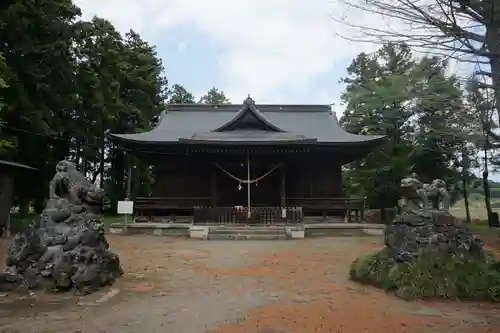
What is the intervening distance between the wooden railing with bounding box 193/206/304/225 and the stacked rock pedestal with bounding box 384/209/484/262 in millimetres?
10163

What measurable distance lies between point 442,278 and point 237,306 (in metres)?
3.61

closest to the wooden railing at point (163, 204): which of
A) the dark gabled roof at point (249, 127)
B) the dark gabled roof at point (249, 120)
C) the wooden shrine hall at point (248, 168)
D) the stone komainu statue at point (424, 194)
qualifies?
the wooden shrine hall at point (248, 168)

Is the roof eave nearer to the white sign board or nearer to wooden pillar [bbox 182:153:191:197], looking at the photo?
wooden pillar [bbox 182:153:191:197]

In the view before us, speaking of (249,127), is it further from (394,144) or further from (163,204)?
(394,144)

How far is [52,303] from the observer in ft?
21.5

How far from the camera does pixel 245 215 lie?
18.8m

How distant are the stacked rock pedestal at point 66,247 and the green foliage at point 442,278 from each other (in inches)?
203

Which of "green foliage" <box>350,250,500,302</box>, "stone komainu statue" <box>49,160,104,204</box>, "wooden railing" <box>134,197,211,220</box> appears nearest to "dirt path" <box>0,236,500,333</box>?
"green foliage" <box>350,250,500,302</box>

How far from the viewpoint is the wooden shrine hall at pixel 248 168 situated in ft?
66.8

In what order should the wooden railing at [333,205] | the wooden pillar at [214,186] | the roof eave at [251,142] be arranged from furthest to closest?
the wooden pillar at [214,186] → the wooden railing at [333,205] → the roof eave at [251,142]

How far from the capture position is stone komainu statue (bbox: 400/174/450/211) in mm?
8688

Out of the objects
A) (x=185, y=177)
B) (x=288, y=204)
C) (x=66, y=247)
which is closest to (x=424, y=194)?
(x=66, y=247)

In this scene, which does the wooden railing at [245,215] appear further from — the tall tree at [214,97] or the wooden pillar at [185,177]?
the tall tree at [214,97]

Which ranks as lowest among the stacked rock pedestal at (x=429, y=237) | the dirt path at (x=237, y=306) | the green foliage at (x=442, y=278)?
the dirt path at (x=237, y=306)
